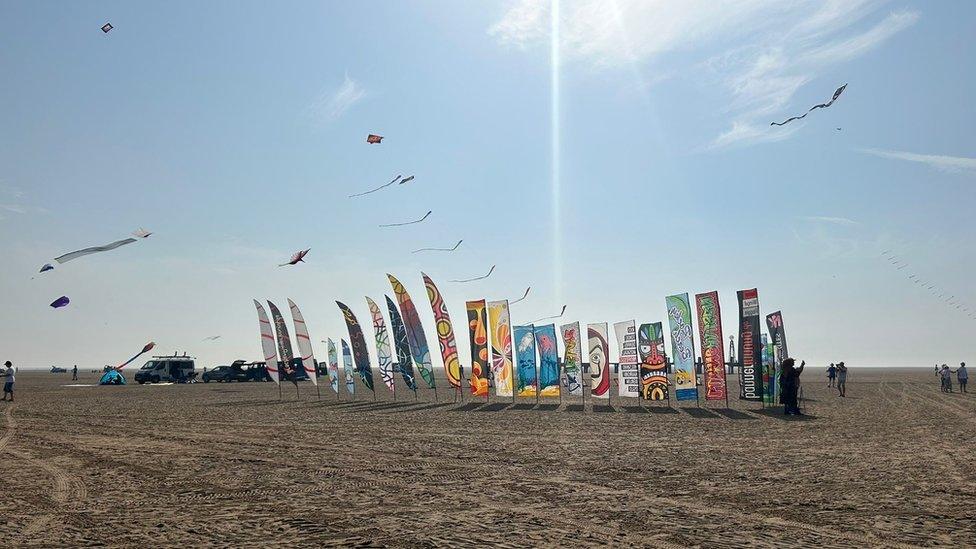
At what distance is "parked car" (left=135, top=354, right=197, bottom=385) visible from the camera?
2030 inches

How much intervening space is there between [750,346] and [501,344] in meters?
8.94

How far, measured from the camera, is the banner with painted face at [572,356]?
26.8 m

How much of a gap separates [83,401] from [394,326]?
12.8 meters

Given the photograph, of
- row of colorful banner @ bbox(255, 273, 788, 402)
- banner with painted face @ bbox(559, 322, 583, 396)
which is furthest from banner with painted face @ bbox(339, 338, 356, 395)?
banner with painted face @ bbox(559, 322, 583, 396)

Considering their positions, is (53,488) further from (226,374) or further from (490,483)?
(226,374)

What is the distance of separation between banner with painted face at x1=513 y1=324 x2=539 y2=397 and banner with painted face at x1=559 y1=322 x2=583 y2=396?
135cm

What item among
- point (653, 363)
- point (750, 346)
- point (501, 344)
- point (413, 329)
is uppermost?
point (413, 329)

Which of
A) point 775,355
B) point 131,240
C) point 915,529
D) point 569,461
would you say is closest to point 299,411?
point 131,240

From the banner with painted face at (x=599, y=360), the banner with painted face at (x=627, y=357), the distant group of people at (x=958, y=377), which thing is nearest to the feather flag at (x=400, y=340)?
the banner with painted face at (x=599, y=360)

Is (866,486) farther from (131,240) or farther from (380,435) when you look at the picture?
(131,240)

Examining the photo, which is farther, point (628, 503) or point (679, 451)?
point (679, 451)

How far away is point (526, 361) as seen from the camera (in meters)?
26.8

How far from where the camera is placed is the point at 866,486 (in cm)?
940

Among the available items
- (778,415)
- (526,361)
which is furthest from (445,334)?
(778,415)
